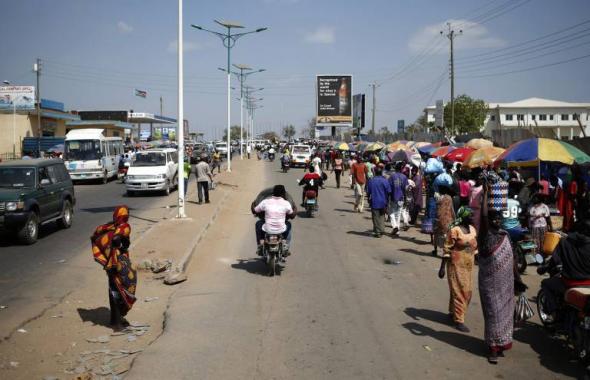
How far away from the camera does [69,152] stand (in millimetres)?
29422

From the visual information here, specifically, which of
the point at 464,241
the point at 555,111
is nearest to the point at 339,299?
the point at 464,241

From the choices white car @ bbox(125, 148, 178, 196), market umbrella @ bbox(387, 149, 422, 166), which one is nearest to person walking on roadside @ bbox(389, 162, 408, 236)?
market umbrella @ bbox(387, 149, 422, 166)

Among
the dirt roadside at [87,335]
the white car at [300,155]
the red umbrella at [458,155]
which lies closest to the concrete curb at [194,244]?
the dirt roadside at [87,335]

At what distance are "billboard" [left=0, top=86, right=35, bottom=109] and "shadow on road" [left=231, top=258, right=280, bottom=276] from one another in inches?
1924

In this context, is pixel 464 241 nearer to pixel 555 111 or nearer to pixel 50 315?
pixel 50 315

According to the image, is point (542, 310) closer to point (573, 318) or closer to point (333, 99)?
point (573, 318)

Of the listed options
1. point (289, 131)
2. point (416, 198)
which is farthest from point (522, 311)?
point (289, 131)

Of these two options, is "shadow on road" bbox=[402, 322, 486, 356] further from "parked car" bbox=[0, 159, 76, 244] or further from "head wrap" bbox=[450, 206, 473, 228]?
"parked car" bbox=[0, 159, 76, 244]

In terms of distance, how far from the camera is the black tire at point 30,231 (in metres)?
12.2

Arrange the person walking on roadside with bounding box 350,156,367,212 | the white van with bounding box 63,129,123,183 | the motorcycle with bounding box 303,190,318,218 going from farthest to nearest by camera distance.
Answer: the white van with bounding box 63,129,123,183
the person walking on roadside with bounding box 350,156,367,212
the motorcycle with bounding box 303,190,318,218

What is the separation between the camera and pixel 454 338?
6.40 metres

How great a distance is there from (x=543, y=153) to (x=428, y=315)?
7601 mm

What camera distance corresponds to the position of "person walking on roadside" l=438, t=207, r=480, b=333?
22.2 ft

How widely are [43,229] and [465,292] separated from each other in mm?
12039
